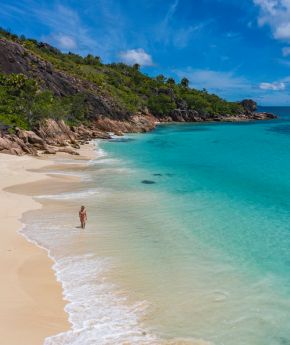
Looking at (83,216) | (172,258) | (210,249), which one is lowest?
(210,249)

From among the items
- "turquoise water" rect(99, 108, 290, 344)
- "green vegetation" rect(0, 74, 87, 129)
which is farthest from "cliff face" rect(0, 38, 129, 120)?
"turquoise water" rect(99, 108, 290, 344)

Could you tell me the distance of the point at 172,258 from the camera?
18.9 metres

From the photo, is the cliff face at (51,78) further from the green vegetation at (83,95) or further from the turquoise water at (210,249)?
the turquoise water at (210,249)

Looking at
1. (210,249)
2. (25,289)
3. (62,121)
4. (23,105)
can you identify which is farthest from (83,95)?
(25,289)

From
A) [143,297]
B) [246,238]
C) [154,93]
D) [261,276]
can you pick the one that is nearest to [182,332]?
[143,297]

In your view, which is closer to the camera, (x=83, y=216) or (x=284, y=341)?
(x=284, y=341)

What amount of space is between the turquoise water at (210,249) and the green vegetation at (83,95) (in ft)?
108

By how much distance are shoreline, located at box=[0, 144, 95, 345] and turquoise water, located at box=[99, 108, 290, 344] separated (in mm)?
3116

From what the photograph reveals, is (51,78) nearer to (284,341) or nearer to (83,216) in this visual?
(83,216)

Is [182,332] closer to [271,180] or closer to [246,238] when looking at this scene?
[246,238]

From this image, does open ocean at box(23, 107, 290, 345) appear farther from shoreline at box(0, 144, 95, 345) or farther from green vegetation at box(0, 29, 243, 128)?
green vegetation at box(0, 29, 243, 128)

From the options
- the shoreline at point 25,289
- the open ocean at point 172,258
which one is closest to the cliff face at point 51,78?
the open ocean at point 172,258

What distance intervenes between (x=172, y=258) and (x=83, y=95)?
295ft

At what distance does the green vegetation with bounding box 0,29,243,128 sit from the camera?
224 feet
